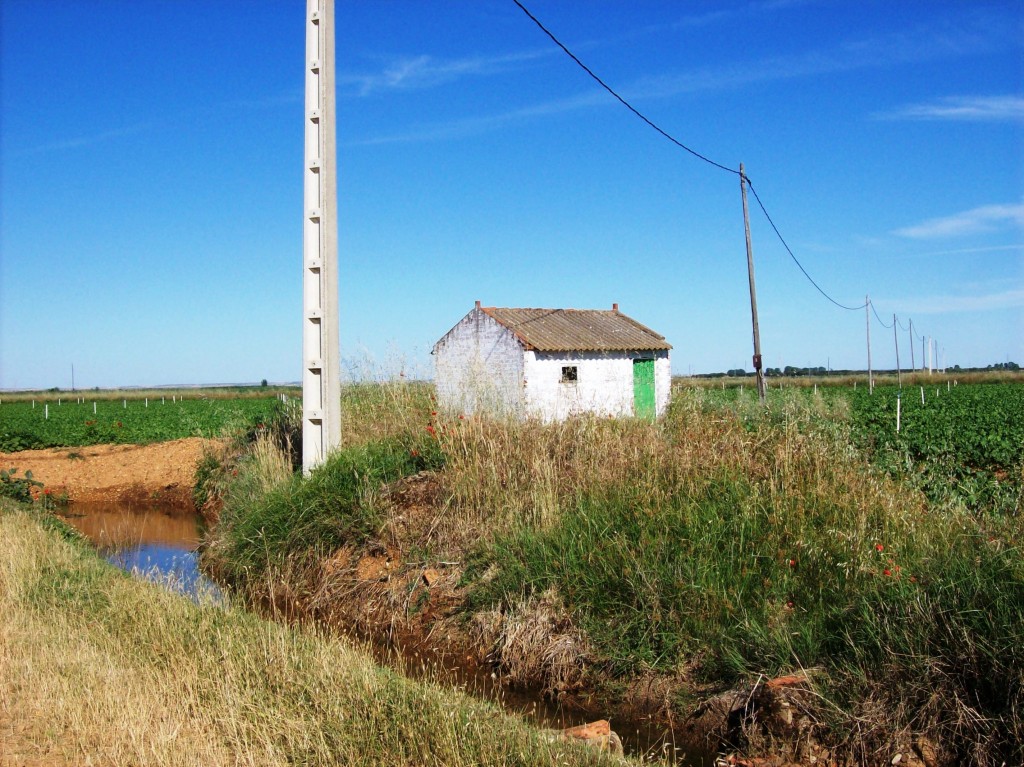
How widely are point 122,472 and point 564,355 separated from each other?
35.2ft

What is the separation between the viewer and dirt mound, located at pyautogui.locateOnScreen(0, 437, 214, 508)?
57.2ft

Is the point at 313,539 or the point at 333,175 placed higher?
the point at 333,175

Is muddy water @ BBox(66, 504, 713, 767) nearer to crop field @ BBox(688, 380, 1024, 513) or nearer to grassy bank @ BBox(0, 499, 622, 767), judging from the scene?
grassy bank @ BBox(0, 499, 622, 767)

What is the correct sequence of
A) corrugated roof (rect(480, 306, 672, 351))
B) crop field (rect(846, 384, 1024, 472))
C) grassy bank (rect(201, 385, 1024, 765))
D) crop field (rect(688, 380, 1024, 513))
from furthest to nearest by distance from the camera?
corrugated roof (rect(480, 306, 672, 351)), crop field (rect(846, 384, 1024, 472)), crop field (rect(688, 380, 1024, 513)), grassy bank (rect(201, 385, 1024, 765))

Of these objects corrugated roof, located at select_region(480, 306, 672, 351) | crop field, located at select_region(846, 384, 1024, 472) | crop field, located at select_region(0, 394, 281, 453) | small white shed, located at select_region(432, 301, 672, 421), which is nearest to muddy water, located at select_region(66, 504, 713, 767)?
crop field, located at select_region(846, 384, 1024, 472)

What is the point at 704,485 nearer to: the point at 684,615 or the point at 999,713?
the point at 684,615

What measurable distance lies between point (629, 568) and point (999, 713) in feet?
9.15

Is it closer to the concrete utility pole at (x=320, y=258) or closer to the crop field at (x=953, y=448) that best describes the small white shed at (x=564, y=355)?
the crop field at (x=953, y=448)

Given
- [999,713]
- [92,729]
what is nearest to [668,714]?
[999,713]

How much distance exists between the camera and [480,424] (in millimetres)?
9891

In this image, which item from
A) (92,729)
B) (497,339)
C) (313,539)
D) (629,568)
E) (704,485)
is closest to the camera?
(92,729)

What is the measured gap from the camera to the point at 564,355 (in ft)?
66.7

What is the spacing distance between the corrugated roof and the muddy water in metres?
8.90

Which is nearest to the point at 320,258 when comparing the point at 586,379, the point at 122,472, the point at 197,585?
the point at 197,585
